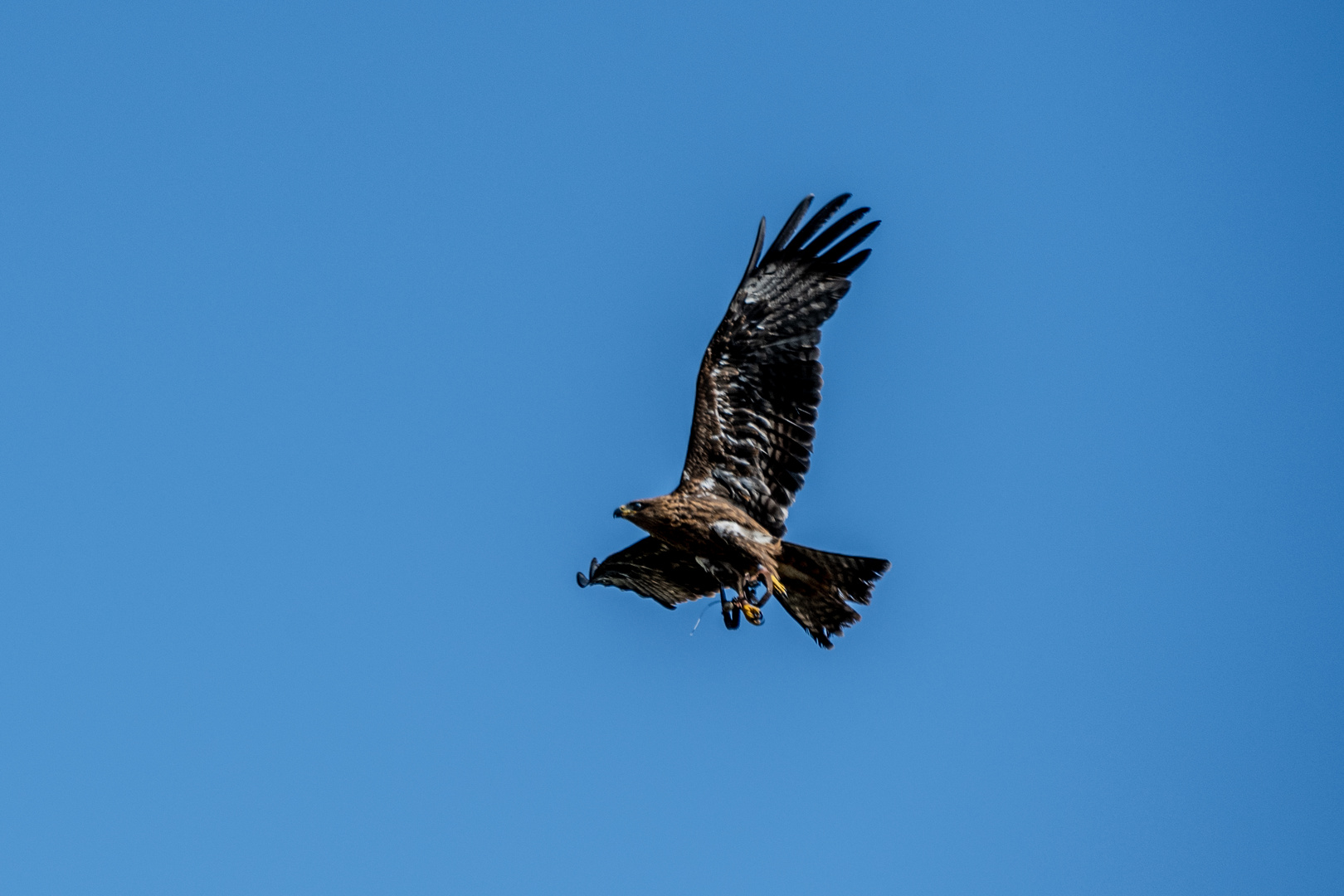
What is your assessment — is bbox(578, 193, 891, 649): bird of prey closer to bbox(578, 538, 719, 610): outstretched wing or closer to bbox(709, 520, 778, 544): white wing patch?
bbox(709, 520, 778, 544): white wing patch

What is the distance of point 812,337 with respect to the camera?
43.8 feet

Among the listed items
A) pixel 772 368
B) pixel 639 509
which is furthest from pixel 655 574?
pixel 772 368

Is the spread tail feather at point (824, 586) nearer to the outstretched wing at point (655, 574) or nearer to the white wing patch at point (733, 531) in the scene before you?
the white wing patch at point (733, 531)

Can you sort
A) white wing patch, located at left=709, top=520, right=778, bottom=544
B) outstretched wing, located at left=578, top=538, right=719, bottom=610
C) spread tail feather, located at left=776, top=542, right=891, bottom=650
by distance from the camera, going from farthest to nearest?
outstretched wing, located at left=578, top=538, right=719, bottom=610 → spread tail feather, located at left=776, top=542, right=891, bottom=650 → white wing patch, located at left=709, top=520, right=778, bottom=544

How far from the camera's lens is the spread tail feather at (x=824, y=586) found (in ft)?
43.8

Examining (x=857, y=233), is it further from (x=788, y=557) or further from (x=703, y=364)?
(x=788, y=557)

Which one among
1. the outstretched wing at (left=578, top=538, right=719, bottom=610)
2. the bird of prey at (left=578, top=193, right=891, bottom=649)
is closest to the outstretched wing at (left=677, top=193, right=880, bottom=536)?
the bird of prey at (left=578, top=193, right=891, bottom=649)

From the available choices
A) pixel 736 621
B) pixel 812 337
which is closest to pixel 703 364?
pixel 812 337

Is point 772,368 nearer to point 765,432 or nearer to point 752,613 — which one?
point 765,432

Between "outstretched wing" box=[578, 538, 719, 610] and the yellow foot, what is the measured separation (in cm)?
88

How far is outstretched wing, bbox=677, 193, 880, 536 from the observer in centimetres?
1338

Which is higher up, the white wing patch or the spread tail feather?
the white wing patch

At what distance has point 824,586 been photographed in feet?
44.3

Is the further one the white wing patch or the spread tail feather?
the spread tail feather
